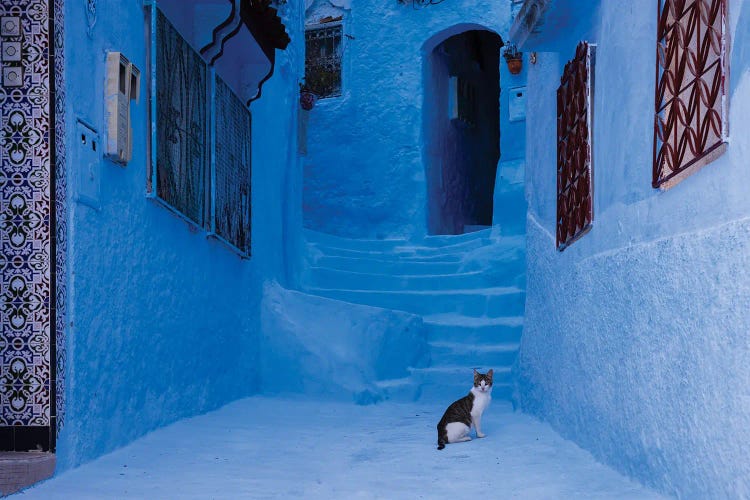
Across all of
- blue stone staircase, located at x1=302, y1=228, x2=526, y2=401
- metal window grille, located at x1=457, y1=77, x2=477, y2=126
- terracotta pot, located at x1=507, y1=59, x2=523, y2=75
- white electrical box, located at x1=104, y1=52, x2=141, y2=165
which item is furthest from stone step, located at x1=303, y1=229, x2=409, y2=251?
white electrical box, located at x1=104, y1=52, x2=141, y2=165

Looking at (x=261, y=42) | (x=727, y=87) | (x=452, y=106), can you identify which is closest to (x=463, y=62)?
(x=452, y=106)

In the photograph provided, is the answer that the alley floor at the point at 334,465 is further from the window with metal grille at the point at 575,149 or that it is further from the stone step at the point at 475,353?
the stone step at the point at 475,353

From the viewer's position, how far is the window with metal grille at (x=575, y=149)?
5125 mm

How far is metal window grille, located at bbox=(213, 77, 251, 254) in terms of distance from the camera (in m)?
7.11

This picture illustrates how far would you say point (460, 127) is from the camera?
650 inches

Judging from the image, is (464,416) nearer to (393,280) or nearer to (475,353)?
(475,353)

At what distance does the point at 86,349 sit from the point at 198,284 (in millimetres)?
2295

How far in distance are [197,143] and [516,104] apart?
8.45 metres

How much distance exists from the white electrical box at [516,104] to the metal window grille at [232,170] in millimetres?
6568

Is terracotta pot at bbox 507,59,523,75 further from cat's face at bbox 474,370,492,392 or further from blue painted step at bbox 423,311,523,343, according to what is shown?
cat's face at bbox 474,370,492,392

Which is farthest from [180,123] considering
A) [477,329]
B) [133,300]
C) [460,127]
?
[460,127]

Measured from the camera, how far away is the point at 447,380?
334 inches

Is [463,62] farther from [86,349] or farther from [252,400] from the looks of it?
[86,349]

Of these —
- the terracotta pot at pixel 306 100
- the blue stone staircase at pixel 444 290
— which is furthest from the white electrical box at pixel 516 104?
the terracotta pot at pixel 306 100
